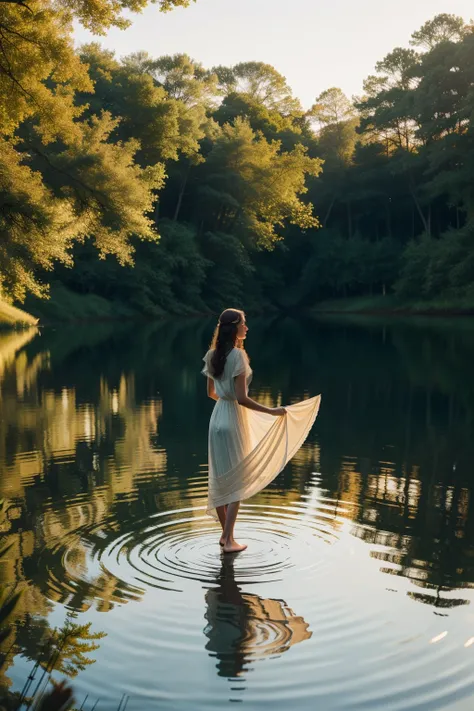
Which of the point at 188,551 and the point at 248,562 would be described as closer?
the point at 248,562

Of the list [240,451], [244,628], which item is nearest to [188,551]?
[240,451]

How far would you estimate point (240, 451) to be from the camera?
7.16 metres

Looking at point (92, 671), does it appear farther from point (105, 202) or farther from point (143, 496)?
point (105, 202)

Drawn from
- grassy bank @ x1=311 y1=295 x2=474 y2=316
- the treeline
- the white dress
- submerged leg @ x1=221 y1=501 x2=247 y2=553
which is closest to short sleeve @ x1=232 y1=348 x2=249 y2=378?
the white dress

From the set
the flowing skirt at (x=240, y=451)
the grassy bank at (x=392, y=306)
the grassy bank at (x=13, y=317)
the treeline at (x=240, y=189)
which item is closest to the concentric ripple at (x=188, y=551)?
the flowing skirt at (x=240, y=451)

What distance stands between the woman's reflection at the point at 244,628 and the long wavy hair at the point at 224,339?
6.06 ft

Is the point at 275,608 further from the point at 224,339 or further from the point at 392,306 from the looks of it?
the point at 392,306

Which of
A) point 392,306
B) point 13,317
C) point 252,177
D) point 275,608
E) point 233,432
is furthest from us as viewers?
point 392,306

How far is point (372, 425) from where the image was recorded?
13906 millimetres

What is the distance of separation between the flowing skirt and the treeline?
700 inches

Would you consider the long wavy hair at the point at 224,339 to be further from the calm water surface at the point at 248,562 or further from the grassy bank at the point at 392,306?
the grassy bank at the point at 392,306

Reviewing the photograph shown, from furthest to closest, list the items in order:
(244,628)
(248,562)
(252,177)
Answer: (252,177) → (248,562) → (244,628)

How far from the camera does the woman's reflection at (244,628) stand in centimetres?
491

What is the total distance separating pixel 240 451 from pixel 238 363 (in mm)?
783
